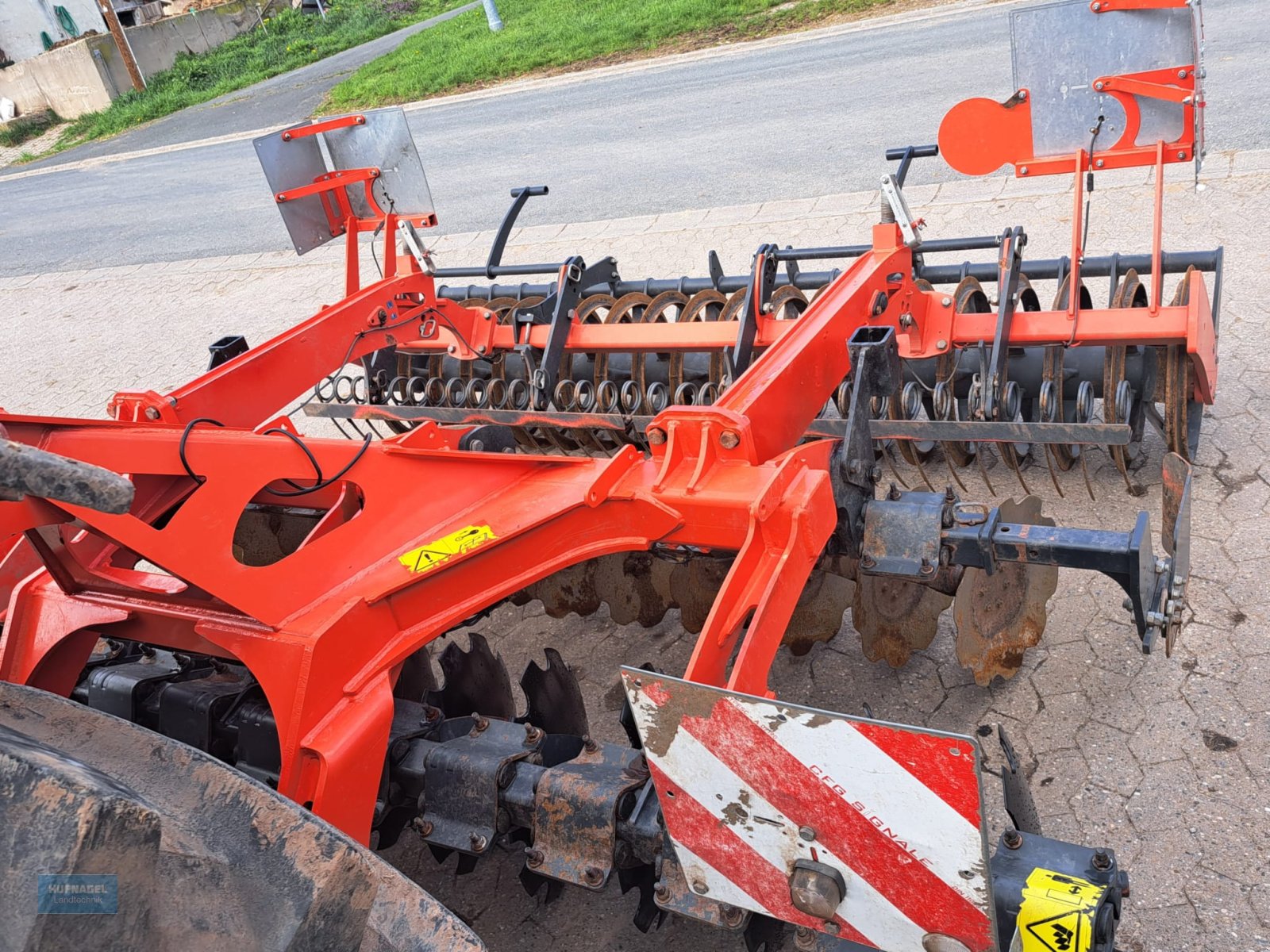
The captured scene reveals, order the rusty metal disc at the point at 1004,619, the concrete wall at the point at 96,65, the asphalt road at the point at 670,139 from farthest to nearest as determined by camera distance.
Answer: the concrete wall at the point at 96,65 → the asphalt road at the point at 670,139 → the rusty metal disc at the point at 1004,619

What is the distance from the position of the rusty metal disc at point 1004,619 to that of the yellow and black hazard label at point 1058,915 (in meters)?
1.07

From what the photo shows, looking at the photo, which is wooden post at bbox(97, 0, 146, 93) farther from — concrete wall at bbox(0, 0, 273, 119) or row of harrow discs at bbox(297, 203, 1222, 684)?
row of harrow discs at bbox(297, 203, 1222, 684)

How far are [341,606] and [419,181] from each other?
260 centimetres

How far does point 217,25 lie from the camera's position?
21.9m

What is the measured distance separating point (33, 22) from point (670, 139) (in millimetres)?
18173

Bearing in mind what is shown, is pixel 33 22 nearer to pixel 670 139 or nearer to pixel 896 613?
pixel 670 139

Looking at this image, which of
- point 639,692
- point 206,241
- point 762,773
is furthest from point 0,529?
point 206,241

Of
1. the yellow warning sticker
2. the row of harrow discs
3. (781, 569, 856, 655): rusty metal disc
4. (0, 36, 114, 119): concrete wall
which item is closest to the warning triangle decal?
the row of harrow discs

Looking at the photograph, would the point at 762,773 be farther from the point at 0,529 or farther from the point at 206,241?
the point at 206,241

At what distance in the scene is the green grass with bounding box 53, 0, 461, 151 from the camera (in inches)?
728

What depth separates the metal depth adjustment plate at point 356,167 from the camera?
4254mm

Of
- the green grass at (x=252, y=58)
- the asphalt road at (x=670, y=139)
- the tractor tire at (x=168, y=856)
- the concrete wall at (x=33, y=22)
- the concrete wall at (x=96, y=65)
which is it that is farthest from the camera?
the concrete wall at (x=33, y=22)

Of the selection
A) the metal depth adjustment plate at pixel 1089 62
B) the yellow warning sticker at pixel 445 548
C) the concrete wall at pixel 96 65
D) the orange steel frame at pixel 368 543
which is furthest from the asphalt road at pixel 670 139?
the concrete wall at pixel 96 65

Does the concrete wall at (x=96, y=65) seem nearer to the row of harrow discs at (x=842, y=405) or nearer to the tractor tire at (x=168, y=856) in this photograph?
the row of harrow discs at (x=842, y=405)
